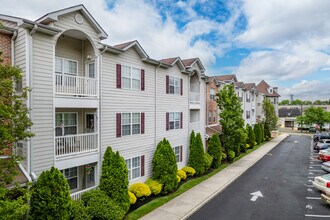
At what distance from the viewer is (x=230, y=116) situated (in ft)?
89.9

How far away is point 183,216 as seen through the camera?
1397cm

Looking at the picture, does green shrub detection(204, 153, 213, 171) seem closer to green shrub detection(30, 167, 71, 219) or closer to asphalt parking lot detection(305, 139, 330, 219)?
asphalt parking lot detection(305, 139, 330, 219)

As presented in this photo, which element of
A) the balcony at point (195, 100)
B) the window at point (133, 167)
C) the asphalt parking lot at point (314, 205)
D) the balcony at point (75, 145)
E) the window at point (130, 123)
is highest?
the balcony at point (195, 100)

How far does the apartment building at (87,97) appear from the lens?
11477mm

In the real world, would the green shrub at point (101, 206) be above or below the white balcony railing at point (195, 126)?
below

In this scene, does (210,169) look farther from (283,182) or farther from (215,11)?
(215,11)

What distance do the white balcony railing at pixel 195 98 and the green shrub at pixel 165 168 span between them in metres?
7.71

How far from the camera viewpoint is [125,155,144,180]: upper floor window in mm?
16891

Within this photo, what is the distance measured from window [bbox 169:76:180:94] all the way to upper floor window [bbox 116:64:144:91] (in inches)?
163

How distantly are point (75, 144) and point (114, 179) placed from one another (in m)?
3.19

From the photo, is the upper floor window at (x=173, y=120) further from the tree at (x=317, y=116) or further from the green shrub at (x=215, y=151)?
the tree at (x=317, y=116)

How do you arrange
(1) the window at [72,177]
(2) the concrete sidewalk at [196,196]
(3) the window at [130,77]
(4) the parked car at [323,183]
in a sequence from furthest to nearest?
1. (3) the window at [130,77]
2. (4) the parked car at [323,183]
3. (1) the window at [72,177]
4. (2) the concrete sidewalk at [196,196]

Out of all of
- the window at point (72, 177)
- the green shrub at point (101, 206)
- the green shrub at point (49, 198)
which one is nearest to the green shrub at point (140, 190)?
the green shrub at point (101, 206)

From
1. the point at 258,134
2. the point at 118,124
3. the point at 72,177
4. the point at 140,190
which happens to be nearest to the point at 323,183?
the point at 140,190
